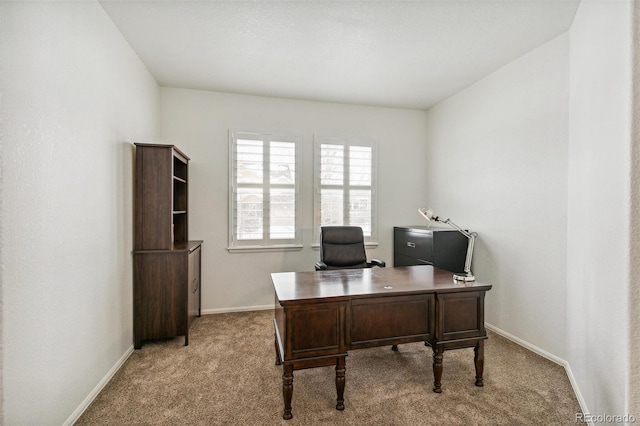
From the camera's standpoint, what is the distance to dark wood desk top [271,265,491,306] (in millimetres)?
1896

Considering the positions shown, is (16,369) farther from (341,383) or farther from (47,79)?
(341,383)

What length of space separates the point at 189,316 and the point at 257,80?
105 inches

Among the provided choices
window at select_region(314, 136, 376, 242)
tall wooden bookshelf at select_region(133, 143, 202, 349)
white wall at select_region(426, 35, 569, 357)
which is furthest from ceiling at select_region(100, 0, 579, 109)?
tall wooden bookshelf at select_region(133, 143, 202, 349)

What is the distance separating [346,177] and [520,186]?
2057 mm

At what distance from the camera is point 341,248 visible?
3.38 metres

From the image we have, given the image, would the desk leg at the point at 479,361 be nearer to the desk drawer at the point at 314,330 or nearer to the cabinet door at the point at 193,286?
the desk drawer at the point at 314,330

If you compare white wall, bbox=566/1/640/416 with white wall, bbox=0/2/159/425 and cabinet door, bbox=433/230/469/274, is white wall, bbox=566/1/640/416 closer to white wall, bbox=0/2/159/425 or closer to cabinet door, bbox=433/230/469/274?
cabinet door, bbox=433/230/469/274

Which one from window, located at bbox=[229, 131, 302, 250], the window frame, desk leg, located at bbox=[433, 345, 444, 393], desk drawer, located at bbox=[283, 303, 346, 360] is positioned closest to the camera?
desk drawer, located at bbox=[283, 303, 346, 360]

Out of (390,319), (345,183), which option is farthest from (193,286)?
(345,183)

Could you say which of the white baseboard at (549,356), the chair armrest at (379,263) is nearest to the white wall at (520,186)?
the white baseboard at (549,356)

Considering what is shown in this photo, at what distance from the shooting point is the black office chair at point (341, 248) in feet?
10.9

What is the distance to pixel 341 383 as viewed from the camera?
6.20 ft

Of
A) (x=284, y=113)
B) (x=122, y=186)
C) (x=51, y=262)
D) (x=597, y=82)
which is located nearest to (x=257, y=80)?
(x=284, y=113)

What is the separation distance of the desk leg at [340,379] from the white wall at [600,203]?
1.36 m
